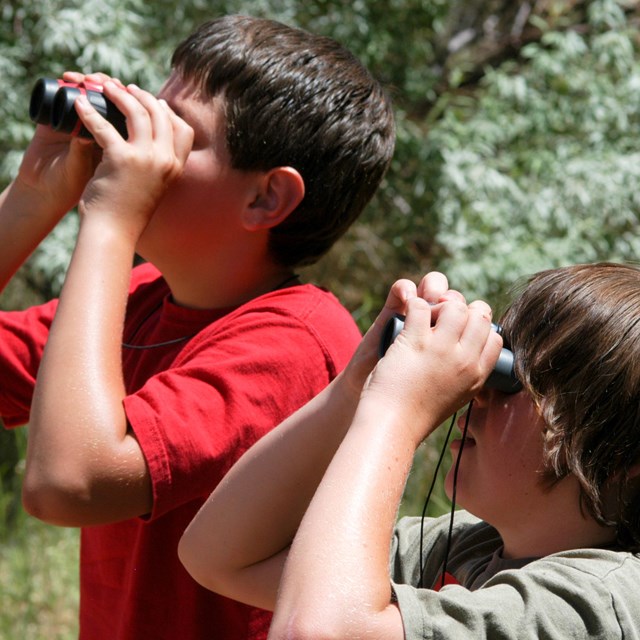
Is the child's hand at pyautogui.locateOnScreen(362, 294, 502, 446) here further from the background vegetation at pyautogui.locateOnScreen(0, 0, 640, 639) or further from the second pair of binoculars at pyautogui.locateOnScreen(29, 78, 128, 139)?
the background vegetation at pyautogui.locateOnScreen(0, 0, 640, 639)

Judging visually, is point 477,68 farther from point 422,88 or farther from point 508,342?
point 508,342

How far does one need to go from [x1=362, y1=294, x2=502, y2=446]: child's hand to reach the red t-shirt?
0.39m

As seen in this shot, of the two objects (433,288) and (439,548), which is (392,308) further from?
(439,548)

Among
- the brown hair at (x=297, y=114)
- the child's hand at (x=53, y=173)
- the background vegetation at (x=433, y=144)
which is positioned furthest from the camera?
the background vegetation at (x=433, y=144)

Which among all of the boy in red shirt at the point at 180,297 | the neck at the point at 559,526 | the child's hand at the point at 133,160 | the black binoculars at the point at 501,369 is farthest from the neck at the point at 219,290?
the neck at the point at 559,526

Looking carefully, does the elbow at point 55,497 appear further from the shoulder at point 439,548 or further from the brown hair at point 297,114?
the brown hair at point 297,114

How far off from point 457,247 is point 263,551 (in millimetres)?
4112

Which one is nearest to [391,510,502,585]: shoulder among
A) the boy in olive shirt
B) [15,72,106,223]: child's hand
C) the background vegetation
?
the boy in olive shirt

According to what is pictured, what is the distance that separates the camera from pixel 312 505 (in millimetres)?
1386

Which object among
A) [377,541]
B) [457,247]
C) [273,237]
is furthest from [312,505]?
[457,247]

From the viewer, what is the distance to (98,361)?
185 cm

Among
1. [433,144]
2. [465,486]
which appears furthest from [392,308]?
[433,144]

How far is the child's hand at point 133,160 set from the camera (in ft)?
6.61

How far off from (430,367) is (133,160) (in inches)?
34.2
